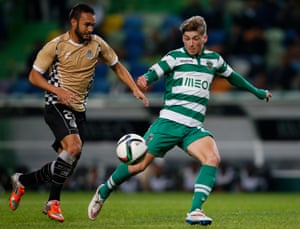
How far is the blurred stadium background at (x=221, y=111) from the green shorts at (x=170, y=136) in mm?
10385

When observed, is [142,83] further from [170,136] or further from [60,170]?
[60,170]

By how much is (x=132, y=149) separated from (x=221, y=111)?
11.2 m

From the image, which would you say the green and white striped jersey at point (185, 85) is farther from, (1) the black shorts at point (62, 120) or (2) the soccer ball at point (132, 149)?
(1) the black shorts at point (62, 120)

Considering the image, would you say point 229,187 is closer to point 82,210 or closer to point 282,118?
point 282,118

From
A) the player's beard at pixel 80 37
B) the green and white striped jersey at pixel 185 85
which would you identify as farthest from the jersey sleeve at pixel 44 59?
the green and white striped jersey at pixel 185 85

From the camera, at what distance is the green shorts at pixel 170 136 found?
10960 mm

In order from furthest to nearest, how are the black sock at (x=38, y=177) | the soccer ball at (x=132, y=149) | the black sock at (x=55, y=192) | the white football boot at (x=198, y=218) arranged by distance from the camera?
the black sock at (x=38, y=177) → the black sock at (x=55, y=192) → the soccer ball at (x=132, y=149) → the white football boot at (x=198, y=218)

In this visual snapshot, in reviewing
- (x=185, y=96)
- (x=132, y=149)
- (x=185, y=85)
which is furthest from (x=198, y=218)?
(x=185, y=85)

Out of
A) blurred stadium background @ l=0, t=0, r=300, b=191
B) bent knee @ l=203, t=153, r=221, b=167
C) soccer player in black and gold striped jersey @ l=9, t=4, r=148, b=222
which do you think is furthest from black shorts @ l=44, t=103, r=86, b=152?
blurred stadium background @ l=0, t=0, r=300, b=191

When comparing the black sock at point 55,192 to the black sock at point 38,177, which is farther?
the black sock at point 38,177

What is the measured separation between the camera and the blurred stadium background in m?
21.4

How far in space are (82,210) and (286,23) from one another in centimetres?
1212

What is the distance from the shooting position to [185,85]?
10.9m

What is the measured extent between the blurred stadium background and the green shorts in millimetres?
10385
